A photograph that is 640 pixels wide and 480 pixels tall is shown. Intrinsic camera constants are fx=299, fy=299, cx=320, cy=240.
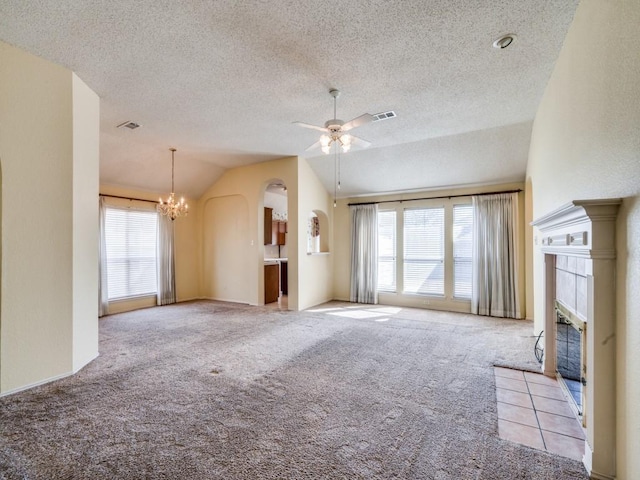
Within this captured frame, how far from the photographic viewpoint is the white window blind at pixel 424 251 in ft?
21.5

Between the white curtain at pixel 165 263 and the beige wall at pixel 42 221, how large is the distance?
12.1ft

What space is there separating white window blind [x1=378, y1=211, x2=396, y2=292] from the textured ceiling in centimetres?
200

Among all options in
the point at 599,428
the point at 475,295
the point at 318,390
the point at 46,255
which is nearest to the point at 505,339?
the point at 475,295

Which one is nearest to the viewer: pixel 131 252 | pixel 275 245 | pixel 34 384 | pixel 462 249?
pixel 34 384

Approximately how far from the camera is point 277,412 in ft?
8.23

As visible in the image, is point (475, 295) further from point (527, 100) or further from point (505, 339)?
point (527, 100)

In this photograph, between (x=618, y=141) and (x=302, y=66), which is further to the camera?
(x=302, y=66)

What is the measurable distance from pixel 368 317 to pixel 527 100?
4208mm

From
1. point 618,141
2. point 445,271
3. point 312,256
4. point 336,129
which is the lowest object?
point 445,271

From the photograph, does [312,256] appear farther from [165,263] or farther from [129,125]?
[129,125]

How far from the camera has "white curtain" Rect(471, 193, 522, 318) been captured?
570cm

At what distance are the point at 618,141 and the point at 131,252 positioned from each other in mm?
7784

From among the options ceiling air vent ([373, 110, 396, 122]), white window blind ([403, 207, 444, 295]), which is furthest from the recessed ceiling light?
white window blind ([403, 207, 444, 295])

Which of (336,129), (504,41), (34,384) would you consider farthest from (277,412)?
(504,41)
